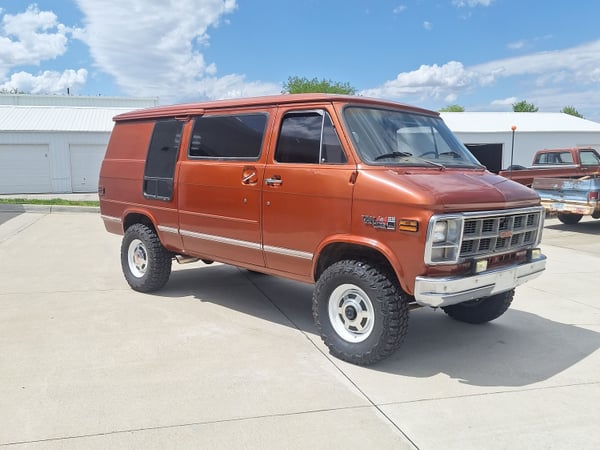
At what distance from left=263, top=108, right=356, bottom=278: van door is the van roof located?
0.39ft

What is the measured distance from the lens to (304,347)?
16.1 ft

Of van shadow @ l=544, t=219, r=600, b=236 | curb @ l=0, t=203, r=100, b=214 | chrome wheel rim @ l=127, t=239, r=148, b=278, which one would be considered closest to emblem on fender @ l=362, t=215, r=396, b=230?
chrome wheel rim @ l=127, t=239, r=148, b=278

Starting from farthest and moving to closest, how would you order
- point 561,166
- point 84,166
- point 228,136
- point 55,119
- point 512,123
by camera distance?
Answer: point 512,123
point 55,119
point 84,166
point 561,166
point 228,136

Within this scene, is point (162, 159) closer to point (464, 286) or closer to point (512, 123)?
point (464, 286)

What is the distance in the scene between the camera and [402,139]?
4.90m

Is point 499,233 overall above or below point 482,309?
above

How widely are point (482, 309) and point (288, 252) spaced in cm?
223

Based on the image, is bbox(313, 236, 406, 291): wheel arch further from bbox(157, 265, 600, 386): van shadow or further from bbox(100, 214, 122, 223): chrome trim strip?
bbox(100, 214, 122, 223): chrome trim strip

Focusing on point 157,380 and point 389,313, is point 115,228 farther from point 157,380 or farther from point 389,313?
point 389,313

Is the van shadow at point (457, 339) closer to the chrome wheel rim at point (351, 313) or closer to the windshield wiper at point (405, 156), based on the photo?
the chrome wheel rim at point (351, 313)

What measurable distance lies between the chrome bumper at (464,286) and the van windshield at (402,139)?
1.13 m

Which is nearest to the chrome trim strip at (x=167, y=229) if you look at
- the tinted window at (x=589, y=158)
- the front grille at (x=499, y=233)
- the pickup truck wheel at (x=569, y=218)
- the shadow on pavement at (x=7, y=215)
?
the front grille at (x=499, y=233)

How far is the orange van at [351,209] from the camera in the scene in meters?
4.05

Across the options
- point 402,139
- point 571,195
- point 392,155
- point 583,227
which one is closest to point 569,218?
point 583,227
